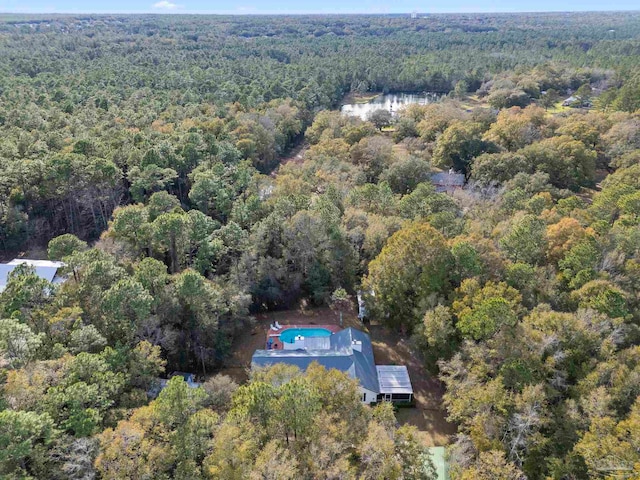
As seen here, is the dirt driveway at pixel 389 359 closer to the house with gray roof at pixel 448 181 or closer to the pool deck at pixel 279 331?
the pool deck at pixel 279 331

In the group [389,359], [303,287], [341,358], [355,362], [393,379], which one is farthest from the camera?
[303,287]

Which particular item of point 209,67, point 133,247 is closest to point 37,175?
point 133,247

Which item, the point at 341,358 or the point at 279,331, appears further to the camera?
the point at 279,331

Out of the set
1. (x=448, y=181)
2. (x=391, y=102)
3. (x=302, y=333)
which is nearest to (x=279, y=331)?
(x=302, y=333)

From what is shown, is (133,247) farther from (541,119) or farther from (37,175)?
(541,119)

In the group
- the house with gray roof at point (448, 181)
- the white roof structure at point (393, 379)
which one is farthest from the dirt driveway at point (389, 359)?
the house with gray roof at point (448, 181)

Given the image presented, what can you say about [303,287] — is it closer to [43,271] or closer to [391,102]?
[43,271]

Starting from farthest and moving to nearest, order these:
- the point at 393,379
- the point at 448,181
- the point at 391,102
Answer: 1. the point at 391,102
2. the point at 448,181
3. the point at 393,379
